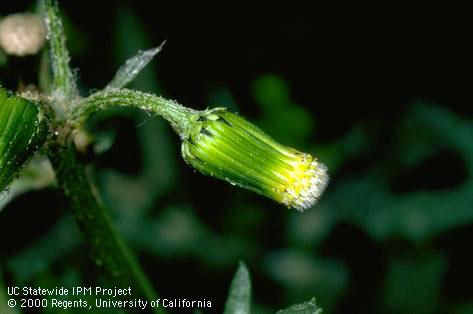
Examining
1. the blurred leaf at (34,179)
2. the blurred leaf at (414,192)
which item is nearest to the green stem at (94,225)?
the blurred leaf at (34,179)

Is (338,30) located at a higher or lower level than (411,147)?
higher

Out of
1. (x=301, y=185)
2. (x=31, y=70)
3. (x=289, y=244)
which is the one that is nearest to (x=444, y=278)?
(x=289, y=244)

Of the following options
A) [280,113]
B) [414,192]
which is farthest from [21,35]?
[414,192]

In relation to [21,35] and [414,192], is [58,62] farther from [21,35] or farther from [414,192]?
[414,192]

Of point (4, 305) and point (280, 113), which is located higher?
point (280, 113)

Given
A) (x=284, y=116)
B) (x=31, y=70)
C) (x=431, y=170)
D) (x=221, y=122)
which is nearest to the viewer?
(x=221, y=122)

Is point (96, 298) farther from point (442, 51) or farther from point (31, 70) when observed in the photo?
point (442, 51)

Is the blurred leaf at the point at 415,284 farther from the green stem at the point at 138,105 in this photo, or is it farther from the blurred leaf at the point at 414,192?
the green stem at the point at 138,105
